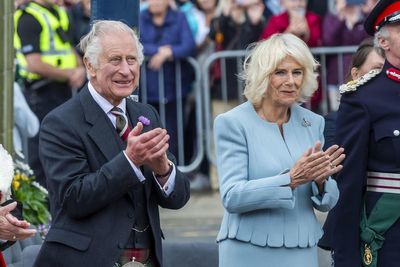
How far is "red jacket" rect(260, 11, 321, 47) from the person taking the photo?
43.2ft

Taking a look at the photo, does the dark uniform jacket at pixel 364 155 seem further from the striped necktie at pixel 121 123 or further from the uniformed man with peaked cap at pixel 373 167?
the striped necktie at pixel 121 123

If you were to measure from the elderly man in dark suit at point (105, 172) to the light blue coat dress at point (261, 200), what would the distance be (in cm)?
37

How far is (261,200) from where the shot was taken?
6.19 meters

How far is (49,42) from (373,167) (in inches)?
254

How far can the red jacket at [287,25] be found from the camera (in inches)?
518

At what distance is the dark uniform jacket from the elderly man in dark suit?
835mm

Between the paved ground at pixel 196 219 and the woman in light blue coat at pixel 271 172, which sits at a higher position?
the woman in light blue coat at pixel 271 172

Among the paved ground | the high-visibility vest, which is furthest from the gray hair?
the high-visibility vest

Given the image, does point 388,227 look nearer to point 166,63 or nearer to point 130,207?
point 130,207

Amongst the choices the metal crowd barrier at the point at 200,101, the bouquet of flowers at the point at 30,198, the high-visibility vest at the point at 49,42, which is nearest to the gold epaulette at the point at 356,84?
the bouquet of flowers at the point at 30,198

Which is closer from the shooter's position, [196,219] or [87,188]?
[87,188]

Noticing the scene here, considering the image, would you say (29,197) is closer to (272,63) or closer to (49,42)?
(272,63)

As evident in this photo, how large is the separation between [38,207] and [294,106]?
8.63 feet

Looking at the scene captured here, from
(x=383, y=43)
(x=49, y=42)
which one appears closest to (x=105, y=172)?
(x=383, y=43)
